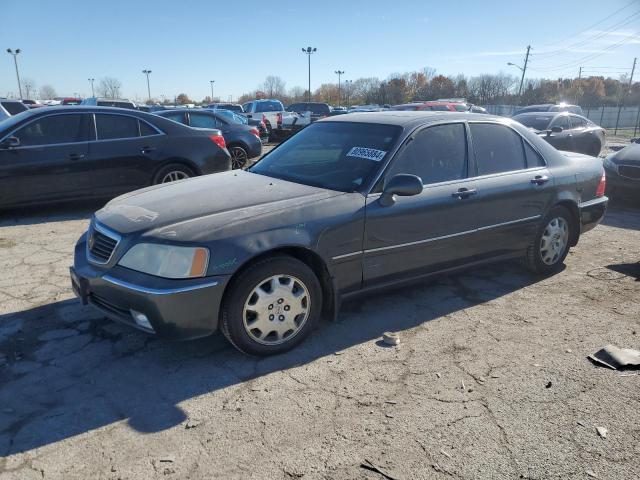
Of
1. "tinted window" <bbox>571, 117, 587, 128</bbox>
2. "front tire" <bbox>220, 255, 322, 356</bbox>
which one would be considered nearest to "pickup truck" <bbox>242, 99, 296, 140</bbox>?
"tinted window" <bbox>571, 117, 587, 128</bbox>

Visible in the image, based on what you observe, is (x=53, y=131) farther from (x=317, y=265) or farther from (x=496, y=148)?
(x=496, y=148)

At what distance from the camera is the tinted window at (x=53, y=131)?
6.74 m

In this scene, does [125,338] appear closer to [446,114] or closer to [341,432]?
[341,432]

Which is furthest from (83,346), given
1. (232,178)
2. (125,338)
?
(232,178)

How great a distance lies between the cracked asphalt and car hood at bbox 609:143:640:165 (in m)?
5.21

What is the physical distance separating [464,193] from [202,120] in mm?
8719

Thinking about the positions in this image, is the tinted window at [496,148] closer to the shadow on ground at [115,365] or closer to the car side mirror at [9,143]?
the shadow on ground at [115,365]

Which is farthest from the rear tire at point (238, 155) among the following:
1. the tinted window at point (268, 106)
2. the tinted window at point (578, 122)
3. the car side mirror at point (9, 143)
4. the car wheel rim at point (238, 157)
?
the tinted window at point (268, 106)

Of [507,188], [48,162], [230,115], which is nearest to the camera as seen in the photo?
[507,188]

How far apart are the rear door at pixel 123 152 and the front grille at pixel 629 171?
771 centimetres

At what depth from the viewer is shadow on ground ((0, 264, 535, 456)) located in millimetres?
2717

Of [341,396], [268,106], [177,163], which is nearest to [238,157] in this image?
[177,163]

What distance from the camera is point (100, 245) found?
3.38 meters

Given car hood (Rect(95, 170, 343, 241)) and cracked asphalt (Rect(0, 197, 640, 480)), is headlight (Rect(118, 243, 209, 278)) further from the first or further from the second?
cracked asphalt (Rect(0, 197, 640, 480))
